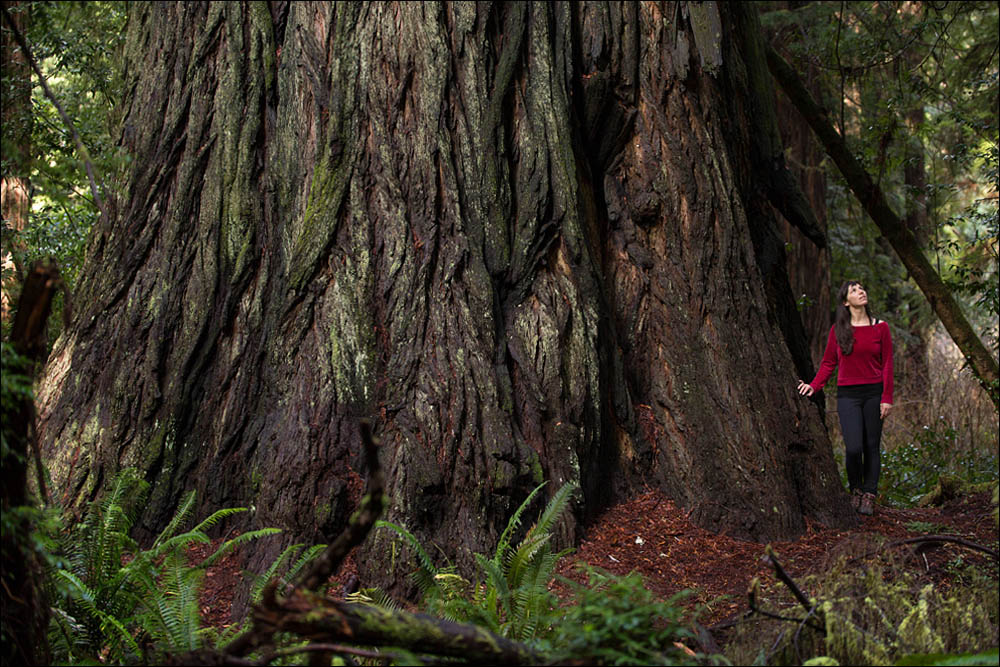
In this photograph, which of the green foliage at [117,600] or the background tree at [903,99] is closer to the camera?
A: the green foliage at [117,600]

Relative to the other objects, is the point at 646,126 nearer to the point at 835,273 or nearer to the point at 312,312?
the point at 312,312

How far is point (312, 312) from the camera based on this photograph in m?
5.32

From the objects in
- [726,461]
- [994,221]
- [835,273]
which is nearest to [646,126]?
[726,461]

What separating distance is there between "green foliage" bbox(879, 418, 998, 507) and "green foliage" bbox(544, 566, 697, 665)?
649 centimetres

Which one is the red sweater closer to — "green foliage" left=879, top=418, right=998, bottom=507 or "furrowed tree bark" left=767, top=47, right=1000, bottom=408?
"furrowed tree bark" left=767, top=47, right=1000, bottom=408

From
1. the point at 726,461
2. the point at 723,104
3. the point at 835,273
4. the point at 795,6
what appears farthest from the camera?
the point at 835,273

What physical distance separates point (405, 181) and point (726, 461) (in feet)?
8.97

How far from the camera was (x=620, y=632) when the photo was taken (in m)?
2.78

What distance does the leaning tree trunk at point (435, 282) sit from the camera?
5.11 m

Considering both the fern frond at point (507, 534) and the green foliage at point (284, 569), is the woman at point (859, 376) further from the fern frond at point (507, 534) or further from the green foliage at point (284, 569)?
the green foliage at point (284, 569)

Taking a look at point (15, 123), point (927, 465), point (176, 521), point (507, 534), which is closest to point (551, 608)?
point (507, 534)

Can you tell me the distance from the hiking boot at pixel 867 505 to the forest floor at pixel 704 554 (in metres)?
0.36

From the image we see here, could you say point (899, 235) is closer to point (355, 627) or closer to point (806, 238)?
point (806, 238)

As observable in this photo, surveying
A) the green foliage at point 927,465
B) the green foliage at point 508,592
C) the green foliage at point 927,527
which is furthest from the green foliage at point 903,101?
the green foliage at point 508,592
